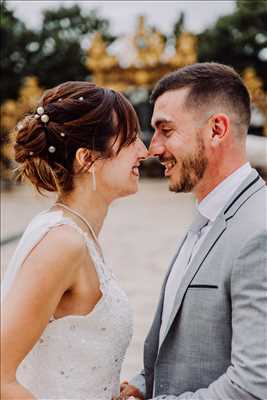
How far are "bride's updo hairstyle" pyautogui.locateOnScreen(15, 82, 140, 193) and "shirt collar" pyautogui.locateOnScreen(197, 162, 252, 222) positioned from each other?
32 cm

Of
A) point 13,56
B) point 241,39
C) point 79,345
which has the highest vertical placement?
point 79,345

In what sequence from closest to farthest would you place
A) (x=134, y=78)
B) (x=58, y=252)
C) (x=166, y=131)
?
(x=58, y=252) < (x=166, y=131) < (x=134, y=78)

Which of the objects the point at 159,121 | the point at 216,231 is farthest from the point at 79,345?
the point at 159,121

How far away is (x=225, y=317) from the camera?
165cm

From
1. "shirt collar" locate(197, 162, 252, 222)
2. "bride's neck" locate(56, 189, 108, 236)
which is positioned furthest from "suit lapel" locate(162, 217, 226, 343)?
"bride's neck" locate(56, 189, 108, 236)

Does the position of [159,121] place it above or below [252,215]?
above

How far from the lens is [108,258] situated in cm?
870

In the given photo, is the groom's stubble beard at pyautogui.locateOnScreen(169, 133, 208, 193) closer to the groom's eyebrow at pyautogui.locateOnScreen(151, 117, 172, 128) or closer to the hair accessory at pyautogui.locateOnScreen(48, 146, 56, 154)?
the groom's eyebrow at pyautogui.locateOnScreen(151, 117, 172, 128)

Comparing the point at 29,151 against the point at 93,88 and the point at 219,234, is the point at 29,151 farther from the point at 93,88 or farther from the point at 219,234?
the point at 219,234

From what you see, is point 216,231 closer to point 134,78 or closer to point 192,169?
point 192,169

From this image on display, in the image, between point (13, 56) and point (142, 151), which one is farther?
point (13, 56)

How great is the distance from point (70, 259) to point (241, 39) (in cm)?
2348

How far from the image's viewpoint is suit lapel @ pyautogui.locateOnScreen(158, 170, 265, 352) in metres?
1.75

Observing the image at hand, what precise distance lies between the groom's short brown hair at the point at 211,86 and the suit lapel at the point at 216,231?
0.25 m
